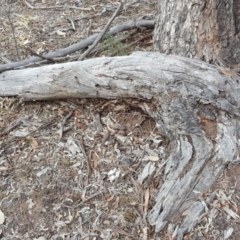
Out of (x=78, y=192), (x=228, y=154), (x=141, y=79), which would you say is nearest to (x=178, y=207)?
(x=228, y=154)

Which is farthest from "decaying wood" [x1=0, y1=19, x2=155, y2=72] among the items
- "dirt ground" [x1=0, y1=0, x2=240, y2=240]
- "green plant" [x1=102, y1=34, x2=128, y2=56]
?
"dirt ground" [x1=0, y1=0, x2=240, y2=240]

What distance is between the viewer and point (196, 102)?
2.88 meters

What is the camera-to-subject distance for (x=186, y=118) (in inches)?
114

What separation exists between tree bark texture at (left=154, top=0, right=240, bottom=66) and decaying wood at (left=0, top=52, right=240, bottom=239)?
31cm

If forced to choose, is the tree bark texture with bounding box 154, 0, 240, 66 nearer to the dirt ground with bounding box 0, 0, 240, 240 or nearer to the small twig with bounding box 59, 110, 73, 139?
the dirt ground with bounding box 0, 0, 240, 240

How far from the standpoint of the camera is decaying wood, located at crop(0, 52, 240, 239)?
2.83m

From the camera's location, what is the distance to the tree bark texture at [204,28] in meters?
3.17

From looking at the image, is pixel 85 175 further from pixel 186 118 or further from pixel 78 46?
pixel 78 46

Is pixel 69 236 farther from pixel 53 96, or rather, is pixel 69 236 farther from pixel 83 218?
pixel 53 96

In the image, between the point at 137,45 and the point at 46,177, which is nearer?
the point at 46,177

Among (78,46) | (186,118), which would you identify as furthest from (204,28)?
(78,46)

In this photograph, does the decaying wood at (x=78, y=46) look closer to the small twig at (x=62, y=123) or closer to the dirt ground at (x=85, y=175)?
the dirt ground at (x=85, y=175)

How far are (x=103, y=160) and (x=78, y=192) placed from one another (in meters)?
0.29

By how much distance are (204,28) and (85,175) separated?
4.22 ft
